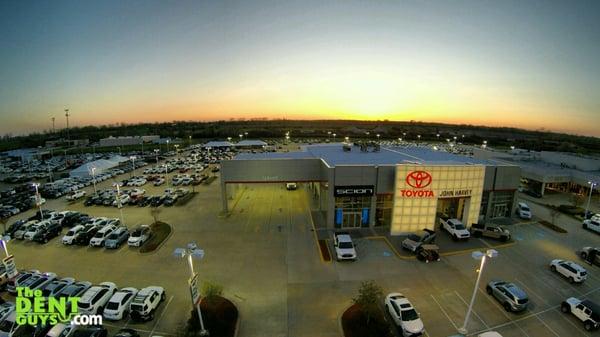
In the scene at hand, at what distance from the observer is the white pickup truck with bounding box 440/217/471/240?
26.0m

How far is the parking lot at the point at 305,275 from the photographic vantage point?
15961 mm

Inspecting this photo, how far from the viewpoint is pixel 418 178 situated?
26.6 metres

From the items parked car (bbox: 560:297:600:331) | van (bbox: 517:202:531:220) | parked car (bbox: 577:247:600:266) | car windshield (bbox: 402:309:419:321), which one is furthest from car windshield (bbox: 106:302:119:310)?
van (bbox: 517:202:531:220)

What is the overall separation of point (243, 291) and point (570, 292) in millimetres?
24093

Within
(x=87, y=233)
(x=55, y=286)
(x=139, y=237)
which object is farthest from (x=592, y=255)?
(x=87, y=233)

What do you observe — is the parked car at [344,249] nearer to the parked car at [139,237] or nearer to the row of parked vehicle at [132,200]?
the parked car at [139,237]

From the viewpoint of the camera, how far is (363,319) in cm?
1566

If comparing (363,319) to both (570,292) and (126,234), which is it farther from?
(126,234)

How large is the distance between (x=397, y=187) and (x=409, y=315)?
13.9 m

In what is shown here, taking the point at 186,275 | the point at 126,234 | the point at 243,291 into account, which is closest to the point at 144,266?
the point at 186,275

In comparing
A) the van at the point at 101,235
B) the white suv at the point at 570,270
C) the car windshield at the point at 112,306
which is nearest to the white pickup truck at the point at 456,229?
the white suv at the point at 570,270

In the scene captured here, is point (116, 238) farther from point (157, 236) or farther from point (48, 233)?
point (48, 233)

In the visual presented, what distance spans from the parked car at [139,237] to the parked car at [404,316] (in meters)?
23.3

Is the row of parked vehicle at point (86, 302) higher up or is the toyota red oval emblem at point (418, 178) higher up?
the toyota red oval emblem at point (418, 178)
